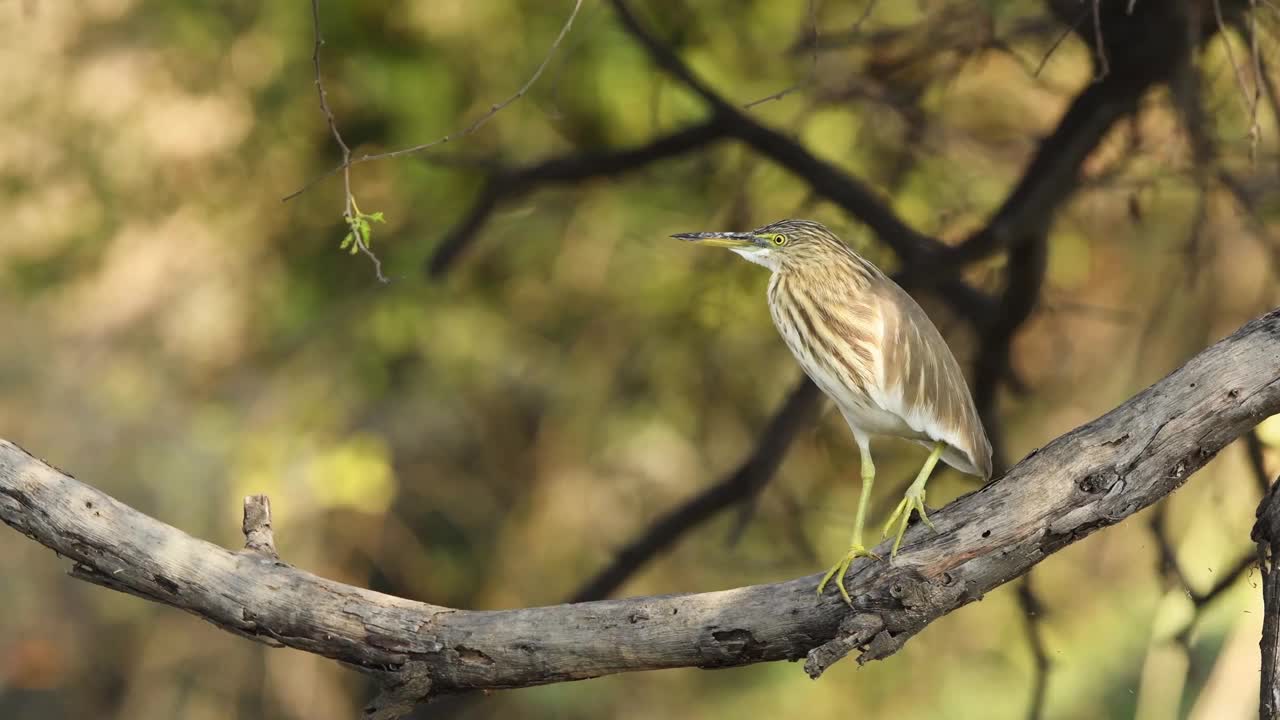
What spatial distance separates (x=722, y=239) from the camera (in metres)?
1.96

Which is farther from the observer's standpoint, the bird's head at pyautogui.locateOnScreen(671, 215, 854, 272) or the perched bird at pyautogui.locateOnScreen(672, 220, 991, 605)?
the bird's head at pyautogui.locateOnScreen(671, 215, 854, 272)

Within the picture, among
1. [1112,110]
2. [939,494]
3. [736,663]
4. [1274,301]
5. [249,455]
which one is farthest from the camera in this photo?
[249,455]

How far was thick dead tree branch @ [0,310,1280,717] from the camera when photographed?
1.50 meters

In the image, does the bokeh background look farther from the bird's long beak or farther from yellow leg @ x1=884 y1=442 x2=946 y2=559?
yellow leg @ x1=884 y1=442 x2=946 y2=559

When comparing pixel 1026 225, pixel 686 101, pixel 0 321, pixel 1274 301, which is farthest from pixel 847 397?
pixel 0 321

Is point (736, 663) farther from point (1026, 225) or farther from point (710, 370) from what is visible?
point (710, 370)

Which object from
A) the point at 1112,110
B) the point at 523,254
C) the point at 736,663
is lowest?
the point at 736,663

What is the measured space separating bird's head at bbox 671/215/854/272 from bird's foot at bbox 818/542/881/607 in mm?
461

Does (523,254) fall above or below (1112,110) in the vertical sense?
above

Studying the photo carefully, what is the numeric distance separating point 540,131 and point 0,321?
1915 millimetres

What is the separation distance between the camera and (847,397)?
1774mm

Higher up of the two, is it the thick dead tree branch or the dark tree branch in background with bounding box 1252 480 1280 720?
the thick dead tree branch

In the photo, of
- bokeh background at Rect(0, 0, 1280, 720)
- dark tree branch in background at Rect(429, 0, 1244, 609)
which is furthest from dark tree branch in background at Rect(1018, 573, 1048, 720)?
bokeh background at Rect(0, 0, 1280, 720)

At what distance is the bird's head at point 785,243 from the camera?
190cm
